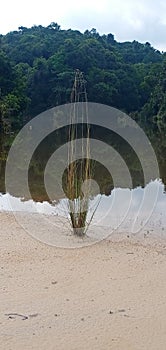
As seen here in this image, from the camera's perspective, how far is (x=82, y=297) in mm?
3912

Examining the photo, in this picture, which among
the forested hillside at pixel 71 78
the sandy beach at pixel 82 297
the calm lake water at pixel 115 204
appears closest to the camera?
the sandy beach at pixel 82 297

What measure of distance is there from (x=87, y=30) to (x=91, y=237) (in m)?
48.0

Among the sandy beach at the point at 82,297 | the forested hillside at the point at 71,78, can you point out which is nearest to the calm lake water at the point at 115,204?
the sandy beach at the point at 82,297

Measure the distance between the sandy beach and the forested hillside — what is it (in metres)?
22.9

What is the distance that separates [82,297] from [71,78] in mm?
29605

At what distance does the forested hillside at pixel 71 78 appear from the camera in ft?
98.7

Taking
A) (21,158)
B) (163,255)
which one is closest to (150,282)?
(163,255)

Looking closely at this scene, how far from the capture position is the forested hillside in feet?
98.7

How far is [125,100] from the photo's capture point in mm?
36688

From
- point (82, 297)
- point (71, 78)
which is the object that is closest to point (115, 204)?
point (82, 297)

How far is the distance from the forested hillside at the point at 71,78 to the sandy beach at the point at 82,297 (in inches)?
901

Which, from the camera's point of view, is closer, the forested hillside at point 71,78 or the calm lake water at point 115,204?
the calm lake water at point 115,204

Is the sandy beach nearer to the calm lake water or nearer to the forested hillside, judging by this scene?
the calm lake water

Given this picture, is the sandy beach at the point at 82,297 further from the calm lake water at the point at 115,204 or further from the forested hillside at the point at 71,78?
the forested hillside at the point at 71,78
